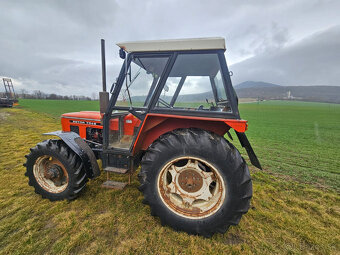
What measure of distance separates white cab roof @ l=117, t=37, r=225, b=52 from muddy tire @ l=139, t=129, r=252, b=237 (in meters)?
1.02

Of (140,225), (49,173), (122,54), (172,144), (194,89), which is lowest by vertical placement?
(140,225)

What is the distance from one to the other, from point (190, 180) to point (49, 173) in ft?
7.28

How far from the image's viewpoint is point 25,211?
2371 mm

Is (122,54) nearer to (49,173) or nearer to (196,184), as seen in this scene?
(196,184)

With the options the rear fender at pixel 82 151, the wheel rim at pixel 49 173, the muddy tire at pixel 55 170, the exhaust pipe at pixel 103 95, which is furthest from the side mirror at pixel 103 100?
the wheel rim at pixel 49 173

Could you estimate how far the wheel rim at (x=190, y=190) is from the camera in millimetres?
2135

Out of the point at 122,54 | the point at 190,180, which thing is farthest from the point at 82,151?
the point at 190,180

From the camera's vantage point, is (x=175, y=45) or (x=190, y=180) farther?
(x=190, y=180)

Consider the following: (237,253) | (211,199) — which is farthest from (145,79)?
(237,253)

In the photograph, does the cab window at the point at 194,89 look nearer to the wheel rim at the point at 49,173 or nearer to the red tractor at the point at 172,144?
the red tractor at the point at 172,144

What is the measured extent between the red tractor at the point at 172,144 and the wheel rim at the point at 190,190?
0.04ft

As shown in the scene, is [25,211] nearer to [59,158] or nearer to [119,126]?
[59,158]

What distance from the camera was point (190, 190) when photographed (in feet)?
7.43

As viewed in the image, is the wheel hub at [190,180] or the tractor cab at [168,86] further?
the wheel hub at [190,180]
